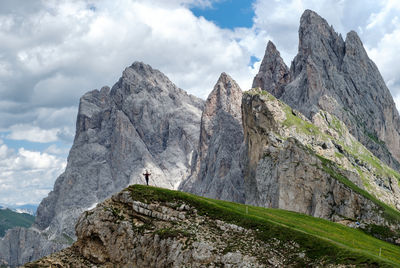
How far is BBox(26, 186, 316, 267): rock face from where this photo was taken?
37.5 metres

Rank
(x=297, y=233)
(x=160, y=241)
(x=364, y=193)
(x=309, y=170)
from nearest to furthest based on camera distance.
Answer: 1. (x=297, y=233)
2. (x=160, y=241)
3. (x=364, y=193)
4. (x=309, y=170)

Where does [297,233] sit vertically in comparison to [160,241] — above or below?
above

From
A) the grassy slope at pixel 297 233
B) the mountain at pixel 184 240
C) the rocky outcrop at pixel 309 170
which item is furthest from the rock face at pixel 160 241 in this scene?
the rocky outcrop at pixel 309 170

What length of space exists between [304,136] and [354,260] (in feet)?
460

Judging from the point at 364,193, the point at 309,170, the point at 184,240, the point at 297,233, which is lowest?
the point at 184,240

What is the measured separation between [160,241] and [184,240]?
213 cm

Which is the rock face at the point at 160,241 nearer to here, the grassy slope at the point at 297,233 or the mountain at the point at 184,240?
the mountain at the point at 184,240

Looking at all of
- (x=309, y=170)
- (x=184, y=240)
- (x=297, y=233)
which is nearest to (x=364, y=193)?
(x=309, y=170)

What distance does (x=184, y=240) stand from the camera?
3928cm

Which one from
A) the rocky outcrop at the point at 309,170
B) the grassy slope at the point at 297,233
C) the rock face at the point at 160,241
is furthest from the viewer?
the rocky outcrop at the point at 309,170

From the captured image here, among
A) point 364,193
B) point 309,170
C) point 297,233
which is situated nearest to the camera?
point 297,233

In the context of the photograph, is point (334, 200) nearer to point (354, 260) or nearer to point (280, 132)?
point (280, 132)

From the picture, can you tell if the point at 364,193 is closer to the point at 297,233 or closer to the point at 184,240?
the point at 297,233

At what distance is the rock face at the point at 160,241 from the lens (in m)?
37.5
